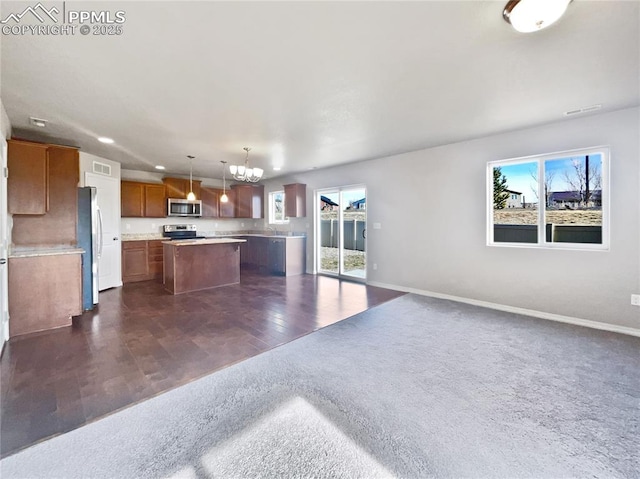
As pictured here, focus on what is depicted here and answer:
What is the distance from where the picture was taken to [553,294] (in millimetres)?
3605

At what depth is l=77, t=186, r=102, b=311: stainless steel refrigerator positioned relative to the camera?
158 inches

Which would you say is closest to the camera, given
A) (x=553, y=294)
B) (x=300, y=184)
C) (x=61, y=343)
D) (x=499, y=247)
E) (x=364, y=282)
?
(x=61, y=343)

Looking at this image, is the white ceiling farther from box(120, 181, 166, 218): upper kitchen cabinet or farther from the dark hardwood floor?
the dark hardwood floor

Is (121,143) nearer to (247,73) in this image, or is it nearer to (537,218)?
(247,73)

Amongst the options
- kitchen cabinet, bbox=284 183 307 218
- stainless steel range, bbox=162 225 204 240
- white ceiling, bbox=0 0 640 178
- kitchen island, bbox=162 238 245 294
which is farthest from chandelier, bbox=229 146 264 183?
stainless steel range, bbox=162 225 204 240

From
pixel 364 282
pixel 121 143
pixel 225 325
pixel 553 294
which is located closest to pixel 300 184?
pixel 364 282

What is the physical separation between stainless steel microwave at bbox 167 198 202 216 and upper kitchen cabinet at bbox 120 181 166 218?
0.15m

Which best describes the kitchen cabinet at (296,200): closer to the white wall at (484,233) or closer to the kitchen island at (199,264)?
the white wall at (484,233)

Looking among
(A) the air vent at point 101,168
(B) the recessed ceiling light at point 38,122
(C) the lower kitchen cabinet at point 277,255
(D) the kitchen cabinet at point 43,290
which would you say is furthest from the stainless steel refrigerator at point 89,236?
(C) the lower kitchen cabinet at point 277,255

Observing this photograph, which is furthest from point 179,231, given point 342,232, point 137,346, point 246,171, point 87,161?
point 137,346

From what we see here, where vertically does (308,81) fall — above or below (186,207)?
above

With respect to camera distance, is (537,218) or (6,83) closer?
(6,83)

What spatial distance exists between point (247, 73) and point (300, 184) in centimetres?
453

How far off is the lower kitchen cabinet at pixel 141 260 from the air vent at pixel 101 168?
1.48m
